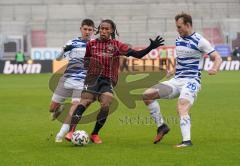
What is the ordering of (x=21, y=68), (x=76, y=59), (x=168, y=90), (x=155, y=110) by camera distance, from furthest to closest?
(x=21, y=68) < (x=76, y=59) < (x=155, y=110) < (x=168, y=90)

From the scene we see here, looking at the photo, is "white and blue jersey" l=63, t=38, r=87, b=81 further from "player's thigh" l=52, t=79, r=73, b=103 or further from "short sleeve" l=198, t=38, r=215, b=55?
"short sleeve" l=198, t=38, r=215, b=55

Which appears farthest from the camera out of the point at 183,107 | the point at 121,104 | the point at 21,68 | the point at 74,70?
the point at 21,68

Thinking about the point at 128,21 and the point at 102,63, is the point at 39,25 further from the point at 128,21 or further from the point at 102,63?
the point at 102,63

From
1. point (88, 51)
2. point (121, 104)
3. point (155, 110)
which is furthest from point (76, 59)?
point (121, 104)

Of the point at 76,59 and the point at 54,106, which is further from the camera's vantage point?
the point at 54,106

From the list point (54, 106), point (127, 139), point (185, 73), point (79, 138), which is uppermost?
point (185, 73)

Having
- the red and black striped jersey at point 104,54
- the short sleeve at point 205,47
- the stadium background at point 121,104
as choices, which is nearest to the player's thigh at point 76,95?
the stadium background at point 121,104

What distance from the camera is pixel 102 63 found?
1208 centimetres

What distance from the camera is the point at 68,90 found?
13.4m

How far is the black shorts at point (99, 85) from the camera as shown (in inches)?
472

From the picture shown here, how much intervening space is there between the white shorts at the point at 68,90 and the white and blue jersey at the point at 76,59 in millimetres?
100

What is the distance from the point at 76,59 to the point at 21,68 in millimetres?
38017

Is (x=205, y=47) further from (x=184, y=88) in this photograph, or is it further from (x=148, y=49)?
(x=148, y=49)

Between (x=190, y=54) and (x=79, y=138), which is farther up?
(x=190, y=54)
